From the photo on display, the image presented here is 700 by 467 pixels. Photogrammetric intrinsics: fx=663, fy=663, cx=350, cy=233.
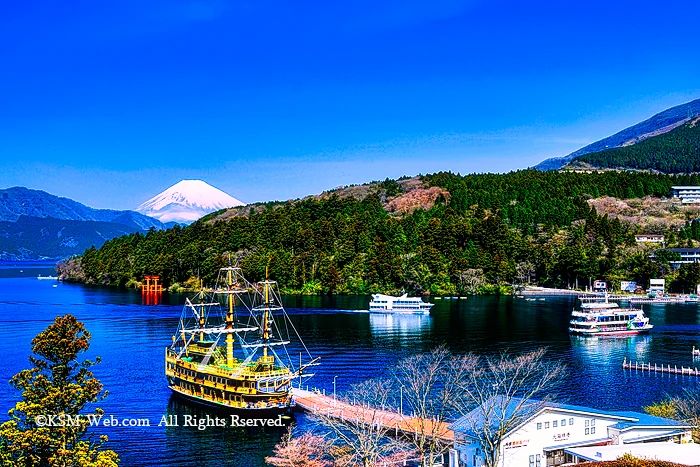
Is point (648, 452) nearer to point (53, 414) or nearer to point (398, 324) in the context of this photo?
point (53, 414)

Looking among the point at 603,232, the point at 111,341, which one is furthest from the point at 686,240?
the point at 111,341

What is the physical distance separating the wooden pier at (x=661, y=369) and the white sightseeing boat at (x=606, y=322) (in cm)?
1930

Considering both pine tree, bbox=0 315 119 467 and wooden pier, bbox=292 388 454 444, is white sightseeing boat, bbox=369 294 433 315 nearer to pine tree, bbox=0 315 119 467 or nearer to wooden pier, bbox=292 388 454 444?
wooden pier, bbox=292 388 454 444

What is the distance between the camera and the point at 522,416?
32406mm

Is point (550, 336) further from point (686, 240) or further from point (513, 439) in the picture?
point (686, 240)

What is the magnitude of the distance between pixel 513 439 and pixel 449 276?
4000 inches

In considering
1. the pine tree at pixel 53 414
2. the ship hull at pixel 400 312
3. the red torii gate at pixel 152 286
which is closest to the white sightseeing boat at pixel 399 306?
the ship hull at pixel 400 312

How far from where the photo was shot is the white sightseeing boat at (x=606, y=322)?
82.2 metres

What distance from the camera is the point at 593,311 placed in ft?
279

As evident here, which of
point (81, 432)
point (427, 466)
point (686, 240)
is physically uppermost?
point (686, 240)

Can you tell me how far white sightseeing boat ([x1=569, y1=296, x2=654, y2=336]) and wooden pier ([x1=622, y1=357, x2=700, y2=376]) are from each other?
63.3 ft

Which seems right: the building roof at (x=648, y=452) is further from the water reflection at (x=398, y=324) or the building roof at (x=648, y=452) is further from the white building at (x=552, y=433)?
the water reflection at (x=398, y=324)

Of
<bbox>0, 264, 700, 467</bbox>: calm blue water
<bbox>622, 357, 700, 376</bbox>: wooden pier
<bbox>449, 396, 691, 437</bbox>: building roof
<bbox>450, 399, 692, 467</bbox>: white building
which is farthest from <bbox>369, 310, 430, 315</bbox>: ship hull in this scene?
<bbox>450, 399, 692, 467</bbox>: white building

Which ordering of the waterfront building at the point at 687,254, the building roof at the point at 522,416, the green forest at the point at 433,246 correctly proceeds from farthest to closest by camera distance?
the waterfront building at the point at 687,254 → the green forest at the point at 433,246 → the building roof at the point at 522,416
